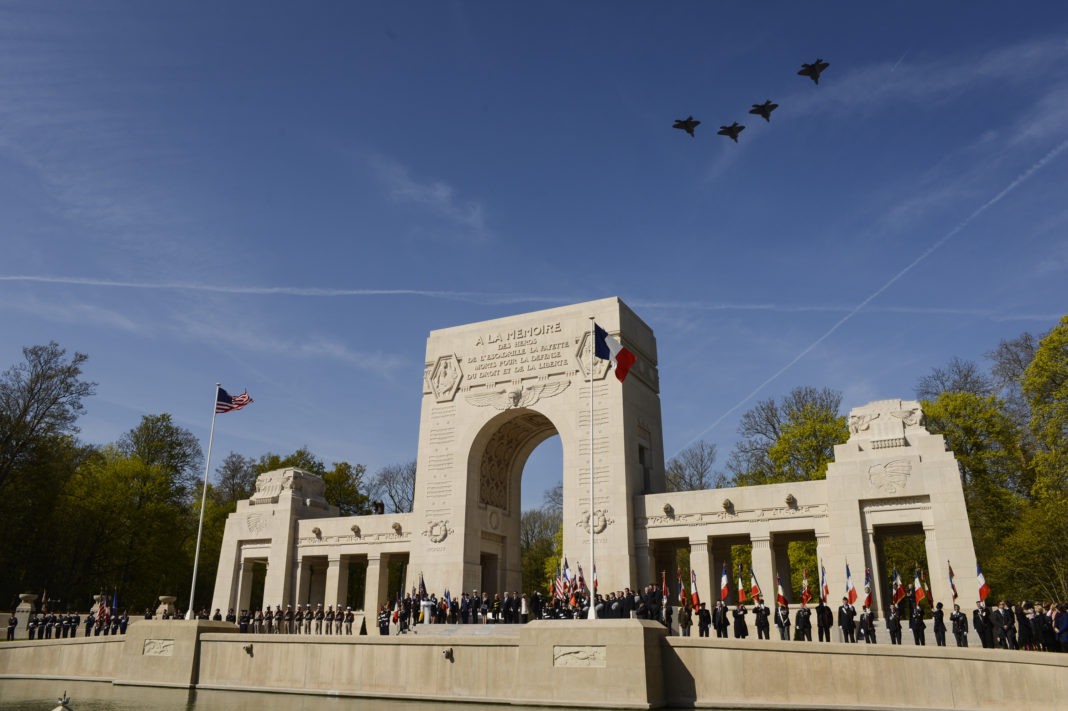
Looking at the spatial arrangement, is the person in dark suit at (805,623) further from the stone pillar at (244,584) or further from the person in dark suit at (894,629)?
the stone pillar at (244,584)

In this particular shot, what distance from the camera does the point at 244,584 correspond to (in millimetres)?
39000

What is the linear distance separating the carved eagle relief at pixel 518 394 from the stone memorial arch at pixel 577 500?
0.20 ft

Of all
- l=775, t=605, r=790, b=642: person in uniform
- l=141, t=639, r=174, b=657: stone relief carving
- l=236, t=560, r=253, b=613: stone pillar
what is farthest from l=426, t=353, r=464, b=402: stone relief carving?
l=775, t=605, r=790, b=642: person in uniform

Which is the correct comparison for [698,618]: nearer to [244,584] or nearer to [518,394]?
[518,394]

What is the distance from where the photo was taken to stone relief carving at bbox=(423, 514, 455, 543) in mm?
32938

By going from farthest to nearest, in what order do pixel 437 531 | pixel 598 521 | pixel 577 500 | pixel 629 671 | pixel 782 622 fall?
1. pixel 437 531
2. pixel 577 500
3. pixel 598 521
4. pixel 782 622
5. pixel 629 671

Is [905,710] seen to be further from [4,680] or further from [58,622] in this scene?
[58,622]

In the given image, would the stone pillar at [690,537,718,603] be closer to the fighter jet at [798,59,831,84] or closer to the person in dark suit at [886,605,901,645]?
the person in dark suit at [886,605,901,645]

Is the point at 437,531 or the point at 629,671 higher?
the point at 437,531

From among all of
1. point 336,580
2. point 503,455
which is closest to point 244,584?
point 336,580

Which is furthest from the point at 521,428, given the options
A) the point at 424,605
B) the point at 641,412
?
the point at 424,605

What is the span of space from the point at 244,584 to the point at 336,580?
6.16m

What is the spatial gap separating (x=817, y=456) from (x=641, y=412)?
1189 centimetres

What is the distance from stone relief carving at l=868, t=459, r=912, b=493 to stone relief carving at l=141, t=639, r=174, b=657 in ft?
73.5
